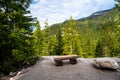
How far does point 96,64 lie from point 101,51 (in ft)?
150

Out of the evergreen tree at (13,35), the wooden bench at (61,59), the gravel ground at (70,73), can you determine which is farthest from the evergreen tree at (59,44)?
the gravel ground at (70,73)

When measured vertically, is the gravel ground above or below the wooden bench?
below

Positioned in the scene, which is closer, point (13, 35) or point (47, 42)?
point (13, 35)

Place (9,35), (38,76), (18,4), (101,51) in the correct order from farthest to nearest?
(101,51) < (18,4) < (9,35) < (38,76)

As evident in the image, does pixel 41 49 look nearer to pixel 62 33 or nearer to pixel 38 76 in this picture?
pixel 62 33

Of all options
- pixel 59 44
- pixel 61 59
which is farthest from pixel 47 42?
pixel 61 59

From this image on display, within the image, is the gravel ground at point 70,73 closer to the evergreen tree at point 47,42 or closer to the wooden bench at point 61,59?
the wooden bench at point 61,59

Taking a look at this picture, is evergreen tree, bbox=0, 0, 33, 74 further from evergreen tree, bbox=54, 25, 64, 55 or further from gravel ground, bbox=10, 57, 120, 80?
evergreen tree, bbox=54, 25, 64, 55

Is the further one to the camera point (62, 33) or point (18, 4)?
point (62, 33)

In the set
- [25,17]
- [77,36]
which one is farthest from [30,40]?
[77,36]

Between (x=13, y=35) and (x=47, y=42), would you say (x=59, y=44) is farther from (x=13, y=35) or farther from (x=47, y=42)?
(x=13, y=35)

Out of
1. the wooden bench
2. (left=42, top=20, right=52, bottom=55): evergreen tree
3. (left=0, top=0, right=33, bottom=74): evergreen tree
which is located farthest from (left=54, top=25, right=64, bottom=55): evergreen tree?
the wooden bench

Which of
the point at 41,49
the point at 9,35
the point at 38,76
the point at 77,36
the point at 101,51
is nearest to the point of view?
the point at 38,76

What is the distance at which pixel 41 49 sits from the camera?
4966cm
